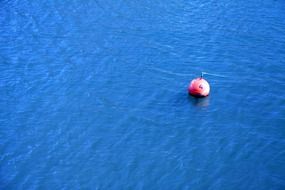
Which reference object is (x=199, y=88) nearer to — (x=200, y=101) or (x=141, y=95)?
(x=200, y=101)

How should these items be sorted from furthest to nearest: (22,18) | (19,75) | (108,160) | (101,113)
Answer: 1. (22,18)
2. (19,75)
3. (101,113)
4. (108,160)

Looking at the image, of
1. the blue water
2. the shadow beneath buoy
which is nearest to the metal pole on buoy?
the shadow beneath buoy

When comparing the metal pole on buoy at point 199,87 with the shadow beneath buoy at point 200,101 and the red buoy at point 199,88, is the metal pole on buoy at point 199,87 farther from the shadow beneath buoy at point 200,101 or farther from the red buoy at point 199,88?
the shadow beneath buoy at point 200,101

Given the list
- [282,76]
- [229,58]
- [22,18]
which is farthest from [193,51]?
[22,18]

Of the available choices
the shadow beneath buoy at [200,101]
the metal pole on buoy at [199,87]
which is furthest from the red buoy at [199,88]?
the shadow beneath buoy at [200,101]

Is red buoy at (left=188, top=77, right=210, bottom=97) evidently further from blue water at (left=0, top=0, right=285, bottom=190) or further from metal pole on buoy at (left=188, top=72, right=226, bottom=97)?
blue water at (left=0, top=0, right=285, bottom=190)

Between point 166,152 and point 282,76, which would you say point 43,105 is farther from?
point 282,76
